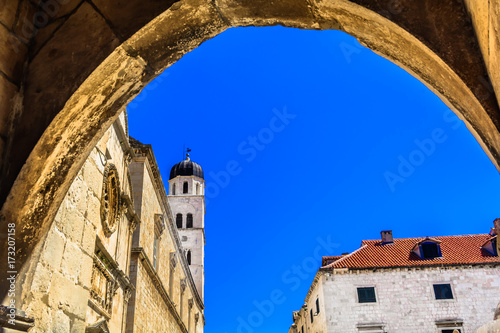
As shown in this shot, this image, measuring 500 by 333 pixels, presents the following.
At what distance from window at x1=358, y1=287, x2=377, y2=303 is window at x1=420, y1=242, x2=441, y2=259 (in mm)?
4537

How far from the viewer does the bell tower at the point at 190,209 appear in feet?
141

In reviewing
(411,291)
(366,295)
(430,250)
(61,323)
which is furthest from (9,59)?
(430,250)

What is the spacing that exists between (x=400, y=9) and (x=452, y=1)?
10.3 inches

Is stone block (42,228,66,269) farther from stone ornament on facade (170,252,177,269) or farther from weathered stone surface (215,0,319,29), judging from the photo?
stone ornament on facade (170,252,177,269)

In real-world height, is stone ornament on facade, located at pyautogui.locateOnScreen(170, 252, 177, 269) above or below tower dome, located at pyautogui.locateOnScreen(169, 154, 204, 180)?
below

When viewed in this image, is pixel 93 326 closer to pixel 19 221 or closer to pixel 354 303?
pixel 19 221

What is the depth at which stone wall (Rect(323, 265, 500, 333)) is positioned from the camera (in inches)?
913

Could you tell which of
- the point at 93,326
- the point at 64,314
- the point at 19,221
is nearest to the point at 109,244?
the point at 93,326

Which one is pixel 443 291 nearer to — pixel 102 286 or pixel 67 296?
pixel 102 286

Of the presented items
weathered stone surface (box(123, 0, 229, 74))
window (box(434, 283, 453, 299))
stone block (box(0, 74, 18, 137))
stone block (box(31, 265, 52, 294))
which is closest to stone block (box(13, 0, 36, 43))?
stone block (box(0, 74, 18, 137))

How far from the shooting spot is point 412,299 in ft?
78.2

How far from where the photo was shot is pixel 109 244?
844 cm

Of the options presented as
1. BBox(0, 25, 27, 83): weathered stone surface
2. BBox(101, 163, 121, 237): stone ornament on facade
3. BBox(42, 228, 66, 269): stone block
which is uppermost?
BBox(101, 163, 121, 237): stone ornament on facade

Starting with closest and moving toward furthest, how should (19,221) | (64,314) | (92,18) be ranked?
(19,221) → (92,18) → (64,314)
